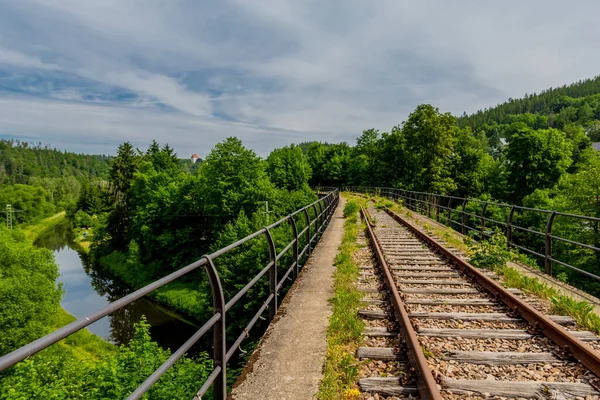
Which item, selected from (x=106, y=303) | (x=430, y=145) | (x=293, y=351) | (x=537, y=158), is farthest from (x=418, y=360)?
(x=106, y=303)

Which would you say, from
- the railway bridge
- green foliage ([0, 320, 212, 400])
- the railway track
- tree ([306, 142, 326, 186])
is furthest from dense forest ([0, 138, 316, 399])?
tree ([306, 142, 326, 186])

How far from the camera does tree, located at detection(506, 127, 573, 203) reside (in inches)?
1539

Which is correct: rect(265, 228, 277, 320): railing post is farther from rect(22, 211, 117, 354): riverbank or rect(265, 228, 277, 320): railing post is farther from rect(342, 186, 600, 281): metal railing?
rect(22, 211, 117, 354): riverbank

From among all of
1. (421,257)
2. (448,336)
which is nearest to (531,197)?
(421,257)

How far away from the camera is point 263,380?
3549 mm

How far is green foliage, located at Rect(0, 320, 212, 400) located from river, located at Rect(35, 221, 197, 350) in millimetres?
7890

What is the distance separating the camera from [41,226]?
10394 centimetres

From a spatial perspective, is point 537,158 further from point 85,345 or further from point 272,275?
point 85,345

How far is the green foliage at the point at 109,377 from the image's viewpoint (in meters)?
10.3

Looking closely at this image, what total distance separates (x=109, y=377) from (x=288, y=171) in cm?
7101

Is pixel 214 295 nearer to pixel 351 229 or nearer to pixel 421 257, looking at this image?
pixel 421 257

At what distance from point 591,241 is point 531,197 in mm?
13517

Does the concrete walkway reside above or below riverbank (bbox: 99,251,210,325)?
above

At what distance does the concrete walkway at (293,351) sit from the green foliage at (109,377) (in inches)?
218
